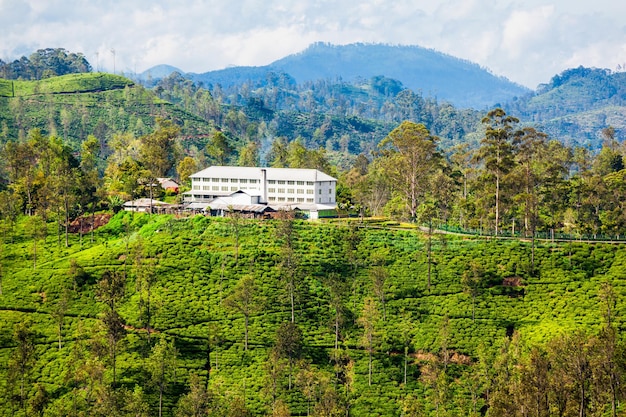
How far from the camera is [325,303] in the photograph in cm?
7888

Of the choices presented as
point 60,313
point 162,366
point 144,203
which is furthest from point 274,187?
point 162,366

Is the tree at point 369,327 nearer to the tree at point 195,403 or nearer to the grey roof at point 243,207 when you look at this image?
the tree at point 195,403

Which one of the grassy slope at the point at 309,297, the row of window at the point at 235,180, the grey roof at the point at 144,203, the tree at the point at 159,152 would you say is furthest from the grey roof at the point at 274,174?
the tree at the point at 159,152

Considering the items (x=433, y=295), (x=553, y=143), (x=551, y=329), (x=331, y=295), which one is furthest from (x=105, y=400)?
(x=553, y=143)

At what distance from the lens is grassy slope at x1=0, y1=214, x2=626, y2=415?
70.5m

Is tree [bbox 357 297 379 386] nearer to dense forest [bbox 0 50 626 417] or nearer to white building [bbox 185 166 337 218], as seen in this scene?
dense forest [bbox 0 50 626 417]

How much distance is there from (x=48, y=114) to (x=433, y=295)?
128517 millimetres

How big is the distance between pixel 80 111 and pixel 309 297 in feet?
400

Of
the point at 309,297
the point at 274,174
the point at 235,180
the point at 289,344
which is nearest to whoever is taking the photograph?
the point at 289,344

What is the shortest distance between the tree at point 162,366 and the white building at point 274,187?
116 feet

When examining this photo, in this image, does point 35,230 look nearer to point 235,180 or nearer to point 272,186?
point 235,180

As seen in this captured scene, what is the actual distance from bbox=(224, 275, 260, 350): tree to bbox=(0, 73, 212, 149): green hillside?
4231 inches

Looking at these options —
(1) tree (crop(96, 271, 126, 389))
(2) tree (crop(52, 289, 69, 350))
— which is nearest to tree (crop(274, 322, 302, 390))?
(1) tree (crop(96, 271, 126, 389))

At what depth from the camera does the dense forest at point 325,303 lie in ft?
207
